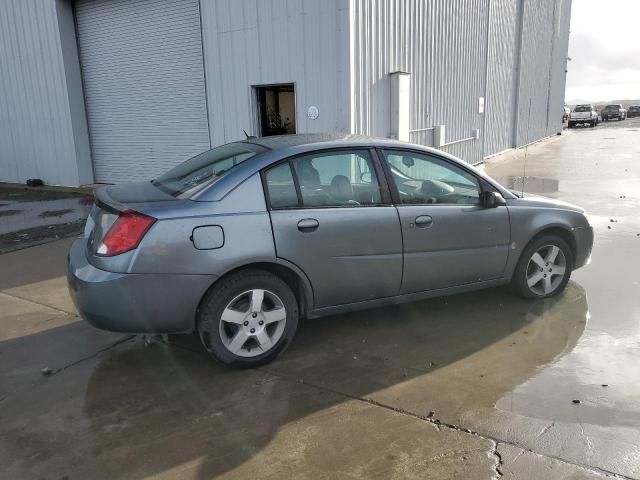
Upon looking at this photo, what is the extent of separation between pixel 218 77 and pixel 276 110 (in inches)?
58.4

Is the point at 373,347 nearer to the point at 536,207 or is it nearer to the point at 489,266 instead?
the point at 489,266

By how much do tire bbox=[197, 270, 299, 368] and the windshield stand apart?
751 mm

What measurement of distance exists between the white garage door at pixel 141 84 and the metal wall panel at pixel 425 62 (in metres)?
3.55

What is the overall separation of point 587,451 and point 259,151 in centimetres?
285

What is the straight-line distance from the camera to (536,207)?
16.0 ft

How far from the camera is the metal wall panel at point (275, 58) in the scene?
914cm

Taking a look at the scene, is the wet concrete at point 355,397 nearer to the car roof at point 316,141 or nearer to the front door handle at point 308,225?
the front door handle at point 308,225

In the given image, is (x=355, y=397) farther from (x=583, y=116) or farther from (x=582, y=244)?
(x=583, y=116)

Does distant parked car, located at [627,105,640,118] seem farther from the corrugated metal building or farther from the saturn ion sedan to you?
the saturn ion sedan

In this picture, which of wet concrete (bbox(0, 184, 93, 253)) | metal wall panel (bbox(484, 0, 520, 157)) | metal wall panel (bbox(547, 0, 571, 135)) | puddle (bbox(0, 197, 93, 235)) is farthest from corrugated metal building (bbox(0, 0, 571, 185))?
metal wall panel (bbox(547, 0, 571, 135))

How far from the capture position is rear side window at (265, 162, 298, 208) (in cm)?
388

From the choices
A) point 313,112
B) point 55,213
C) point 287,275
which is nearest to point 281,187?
point 287,275

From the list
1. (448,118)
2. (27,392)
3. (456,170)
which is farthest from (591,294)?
(448,118)

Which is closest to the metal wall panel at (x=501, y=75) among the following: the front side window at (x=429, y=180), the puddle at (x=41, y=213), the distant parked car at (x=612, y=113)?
the puddle at (x=41, y=213)
